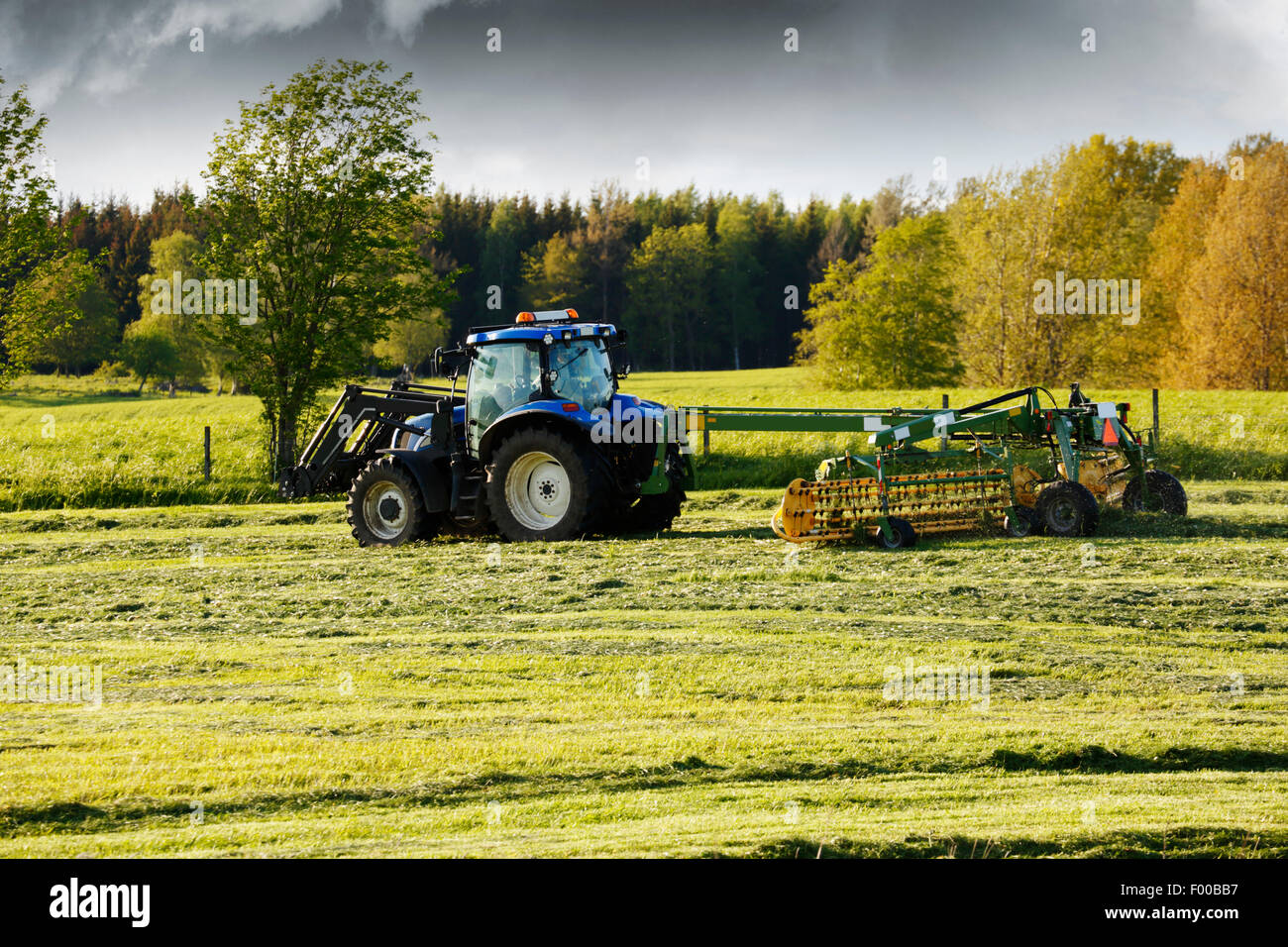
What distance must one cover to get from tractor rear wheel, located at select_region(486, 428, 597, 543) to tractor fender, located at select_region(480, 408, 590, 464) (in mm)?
106

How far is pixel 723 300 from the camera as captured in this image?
269ft

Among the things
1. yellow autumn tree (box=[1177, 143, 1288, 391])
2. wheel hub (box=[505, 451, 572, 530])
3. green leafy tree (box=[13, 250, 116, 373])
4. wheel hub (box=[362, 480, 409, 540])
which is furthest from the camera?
yellow autumn tree (box=[1177, 143, 1288, 391])

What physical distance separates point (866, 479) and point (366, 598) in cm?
562

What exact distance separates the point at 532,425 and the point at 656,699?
6.70 m

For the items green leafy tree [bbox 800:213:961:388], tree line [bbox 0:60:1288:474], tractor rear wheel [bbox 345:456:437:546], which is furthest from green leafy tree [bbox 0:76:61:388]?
green leafy tree [bbox 800:213:961:388]

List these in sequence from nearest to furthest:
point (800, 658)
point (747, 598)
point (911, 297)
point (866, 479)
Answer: point (800, 658), point (747, 598), point (866, 479), point (911, 297)

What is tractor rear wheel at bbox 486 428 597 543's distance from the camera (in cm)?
1248

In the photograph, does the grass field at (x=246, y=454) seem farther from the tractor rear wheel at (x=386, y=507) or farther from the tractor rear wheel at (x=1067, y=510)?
the tractor rear wheel at (x=1067, y=510)

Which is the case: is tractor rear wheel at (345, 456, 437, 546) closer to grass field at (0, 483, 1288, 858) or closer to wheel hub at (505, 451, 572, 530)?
wheel hub at (505, 451, 572, 530)

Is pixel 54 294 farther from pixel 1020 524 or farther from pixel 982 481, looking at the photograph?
pixel 1020 524

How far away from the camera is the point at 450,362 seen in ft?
43.8
